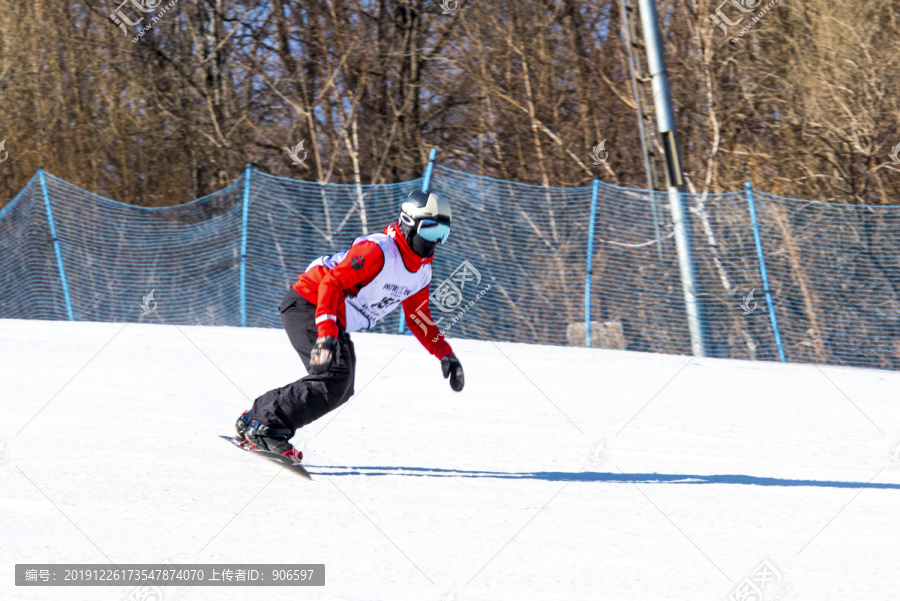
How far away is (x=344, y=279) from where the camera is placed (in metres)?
4.89

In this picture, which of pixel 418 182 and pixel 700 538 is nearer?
pixel 700 538

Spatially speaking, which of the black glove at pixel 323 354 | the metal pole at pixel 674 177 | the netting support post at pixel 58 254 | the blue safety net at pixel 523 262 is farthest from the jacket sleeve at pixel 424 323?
the netting support post at pixel 58 254

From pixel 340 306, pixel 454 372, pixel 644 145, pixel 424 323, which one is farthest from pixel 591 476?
pixel 644 145

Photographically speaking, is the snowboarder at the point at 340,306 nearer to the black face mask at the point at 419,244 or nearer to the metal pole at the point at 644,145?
the black face mask at the point at 419,244

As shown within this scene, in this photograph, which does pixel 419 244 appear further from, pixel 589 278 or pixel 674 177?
pixel 674 177

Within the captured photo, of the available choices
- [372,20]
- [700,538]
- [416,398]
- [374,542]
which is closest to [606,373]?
[416,398]

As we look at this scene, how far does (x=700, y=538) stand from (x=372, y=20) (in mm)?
16644

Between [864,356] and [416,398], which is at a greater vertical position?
[416,398]

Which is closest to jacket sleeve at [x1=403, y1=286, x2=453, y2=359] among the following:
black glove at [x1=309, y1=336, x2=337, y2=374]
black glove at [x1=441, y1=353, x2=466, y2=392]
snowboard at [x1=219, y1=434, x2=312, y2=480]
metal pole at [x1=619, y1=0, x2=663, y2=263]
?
black glove at [x1=441, y1=353, x2=466, y2=392]

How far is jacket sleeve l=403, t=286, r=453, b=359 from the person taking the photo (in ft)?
17.9

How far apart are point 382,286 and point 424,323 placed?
0.48 meters

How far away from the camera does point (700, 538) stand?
15.1 feet

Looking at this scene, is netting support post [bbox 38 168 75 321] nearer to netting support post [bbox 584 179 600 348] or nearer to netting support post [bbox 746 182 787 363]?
netting support post [bbox 584 179 600 348]

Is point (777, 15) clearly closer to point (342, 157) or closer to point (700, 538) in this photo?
point (342, 157)
